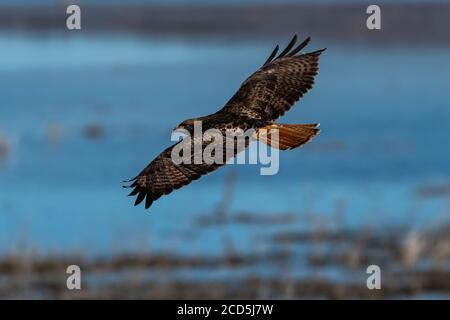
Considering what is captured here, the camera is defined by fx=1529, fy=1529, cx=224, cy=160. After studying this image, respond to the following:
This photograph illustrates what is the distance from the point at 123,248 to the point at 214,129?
5893mm

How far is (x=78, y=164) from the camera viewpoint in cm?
1731

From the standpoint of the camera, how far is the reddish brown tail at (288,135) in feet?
28.3

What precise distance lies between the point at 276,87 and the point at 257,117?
0.60 metres

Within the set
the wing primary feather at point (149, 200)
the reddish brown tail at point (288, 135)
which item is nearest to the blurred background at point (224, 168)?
the reddish brown tail at point (288, 135)

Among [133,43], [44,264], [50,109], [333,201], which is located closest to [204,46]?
[133,43]

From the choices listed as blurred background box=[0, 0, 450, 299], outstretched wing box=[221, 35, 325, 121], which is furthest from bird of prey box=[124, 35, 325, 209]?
blurred background box=[0, 0, 450, 299]

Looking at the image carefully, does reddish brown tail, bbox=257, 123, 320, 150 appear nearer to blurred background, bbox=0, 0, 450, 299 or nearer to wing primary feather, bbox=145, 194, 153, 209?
wing primary feather, bbox=145, 194, 153, 209

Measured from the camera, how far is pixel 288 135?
868 cm

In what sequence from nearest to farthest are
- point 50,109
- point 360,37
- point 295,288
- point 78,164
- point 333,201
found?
point 295,288, point 333,201, point 78,164, point 50,109, point 360,37

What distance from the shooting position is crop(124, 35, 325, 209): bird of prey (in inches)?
325

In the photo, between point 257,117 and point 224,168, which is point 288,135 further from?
point 224,168

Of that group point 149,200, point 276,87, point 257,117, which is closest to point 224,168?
point 276,87

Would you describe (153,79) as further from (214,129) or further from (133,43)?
(214,129)

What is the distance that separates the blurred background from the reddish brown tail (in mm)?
4644
